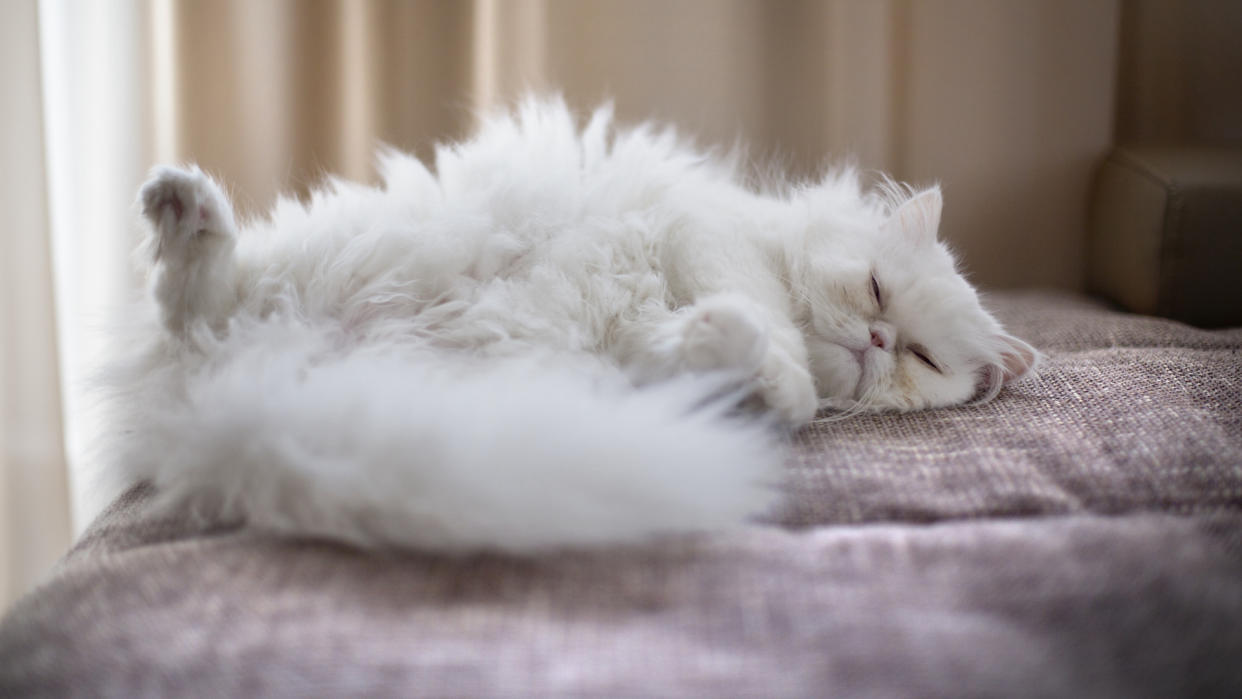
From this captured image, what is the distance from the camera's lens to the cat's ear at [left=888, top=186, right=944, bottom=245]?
1.35m

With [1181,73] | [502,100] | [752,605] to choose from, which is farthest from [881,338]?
[1181,73]

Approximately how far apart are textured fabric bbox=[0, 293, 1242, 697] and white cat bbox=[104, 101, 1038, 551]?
2.1 inches

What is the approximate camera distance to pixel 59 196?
1.88m

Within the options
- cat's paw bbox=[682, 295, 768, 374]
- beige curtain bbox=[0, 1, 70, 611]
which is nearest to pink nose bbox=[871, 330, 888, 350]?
cat's paw bbox=[682, 295, 768, 374]

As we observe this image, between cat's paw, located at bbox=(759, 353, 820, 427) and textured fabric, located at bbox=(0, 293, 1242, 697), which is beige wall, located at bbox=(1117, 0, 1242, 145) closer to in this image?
textured fabric, located at bbox=(0, 293, 1242, 697)

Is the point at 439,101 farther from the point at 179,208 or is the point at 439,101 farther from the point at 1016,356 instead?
the point at 1016,356

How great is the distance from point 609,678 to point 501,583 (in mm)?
160

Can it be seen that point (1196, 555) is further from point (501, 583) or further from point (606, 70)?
point (606, 70)

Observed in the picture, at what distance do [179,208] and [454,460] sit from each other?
56cm

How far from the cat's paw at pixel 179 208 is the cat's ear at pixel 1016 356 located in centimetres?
113

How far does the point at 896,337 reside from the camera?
1.29 m

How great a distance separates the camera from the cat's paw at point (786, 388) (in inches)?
41.8

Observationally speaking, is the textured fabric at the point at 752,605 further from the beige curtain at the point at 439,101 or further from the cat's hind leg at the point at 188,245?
the beige curtain at the point at 439,101

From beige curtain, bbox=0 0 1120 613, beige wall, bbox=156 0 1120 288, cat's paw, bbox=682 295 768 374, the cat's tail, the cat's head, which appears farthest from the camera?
beige wall, bbox=156 0 1120 288
